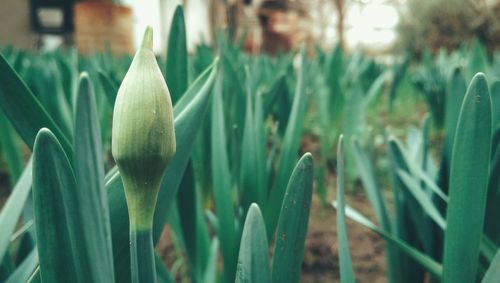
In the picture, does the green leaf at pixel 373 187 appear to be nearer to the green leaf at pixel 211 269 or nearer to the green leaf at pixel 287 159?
the green leaf at pixel 287 159

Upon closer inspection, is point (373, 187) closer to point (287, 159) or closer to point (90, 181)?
point (287, 159)

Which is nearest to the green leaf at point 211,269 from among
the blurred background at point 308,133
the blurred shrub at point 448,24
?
the blurred background at point 308,133

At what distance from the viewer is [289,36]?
10266mm

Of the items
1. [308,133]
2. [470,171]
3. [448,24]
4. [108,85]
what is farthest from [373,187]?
[448,24]

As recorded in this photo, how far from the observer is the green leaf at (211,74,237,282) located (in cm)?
48

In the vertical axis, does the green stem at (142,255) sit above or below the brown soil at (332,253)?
→ above

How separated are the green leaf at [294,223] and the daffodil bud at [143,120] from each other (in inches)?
3.4

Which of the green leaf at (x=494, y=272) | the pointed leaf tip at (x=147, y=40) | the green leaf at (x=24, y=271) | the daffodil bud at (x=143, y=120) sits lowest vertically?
the green leaf at (x=24, y=271)

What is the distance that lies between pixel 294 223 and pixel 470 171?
0.43ft

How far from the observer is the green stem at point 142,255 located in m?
0.25

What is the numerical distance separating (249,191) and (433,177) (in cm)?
24

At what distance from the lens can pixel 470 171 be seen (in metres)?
0.31

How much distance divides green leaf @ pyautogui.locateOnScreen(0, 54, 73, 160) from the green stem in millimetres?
131

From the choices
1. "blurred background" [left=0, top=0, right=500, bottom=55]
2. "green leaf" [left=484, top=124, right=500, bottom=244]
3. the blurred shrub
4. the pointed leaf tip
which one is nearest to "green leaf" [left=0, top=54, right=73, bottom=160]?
the pointed leaf tip
